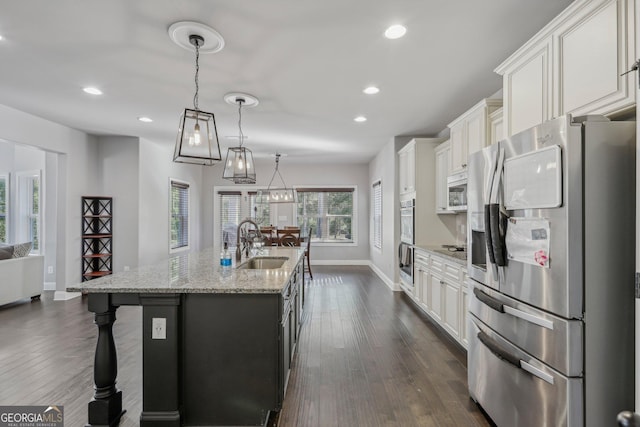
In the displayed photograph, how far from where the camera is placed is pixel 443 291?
344 centimetres

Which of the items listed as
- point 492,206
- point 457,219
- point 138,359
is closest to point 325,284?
point 457,219

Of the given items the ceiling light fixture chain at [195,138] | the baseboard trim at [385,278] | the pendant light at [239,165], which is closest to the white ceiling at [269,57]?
the ceiling light fixture chain at [195,138]

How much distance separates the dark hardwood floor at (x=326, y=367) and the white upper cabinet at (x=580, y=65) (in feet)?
6.59

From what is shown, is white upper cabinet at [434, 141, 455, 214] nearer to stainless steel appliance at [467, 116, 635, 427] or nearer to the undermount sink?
the undermount sink

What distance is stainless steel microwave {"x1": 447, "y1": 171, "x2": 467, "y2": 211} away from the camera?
11.7 feet

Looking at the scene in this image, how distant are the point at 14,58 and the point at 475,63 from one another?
4020 millimetres

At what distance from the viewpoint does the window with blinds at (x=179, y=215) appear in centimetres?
692

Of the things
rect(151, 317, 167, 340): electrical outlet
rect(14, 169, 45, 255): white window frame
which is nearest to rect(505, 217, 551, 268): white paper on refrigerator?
rect(151, 317, 167, 340): electrical outlet

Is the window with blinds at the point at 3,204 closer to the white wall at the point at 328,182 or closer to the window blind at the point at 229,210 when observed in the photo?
the white wall at the point at 328,182

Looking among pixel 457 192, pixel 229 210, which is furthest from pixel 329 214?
pixel 457 192

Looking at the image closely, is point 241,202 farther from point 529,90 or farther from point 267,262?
point 529,90

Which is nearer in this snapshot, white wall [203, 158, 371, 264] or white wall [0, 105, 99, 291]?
white wall [0, 105, 99, 291]

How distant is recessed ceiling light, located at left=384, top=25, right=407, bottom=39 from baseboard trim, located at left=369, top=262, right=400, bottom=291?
4.15 meters

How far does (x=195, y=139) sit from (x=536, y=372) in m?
2.41
